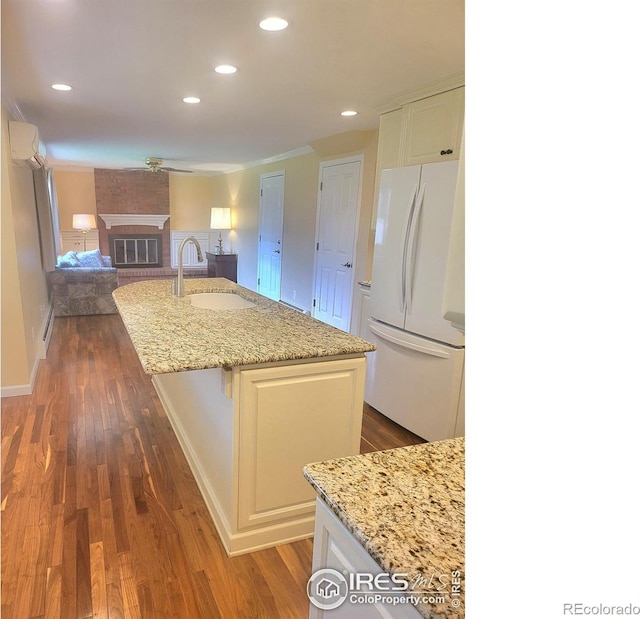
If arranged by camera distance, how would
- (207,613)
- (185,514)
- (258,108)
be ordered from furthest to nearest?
(258,108), (185,514), (207,613)

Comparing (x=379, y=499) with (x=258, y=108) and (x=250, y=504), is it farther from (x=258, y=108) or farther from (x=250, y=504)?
(x=258, y=108)

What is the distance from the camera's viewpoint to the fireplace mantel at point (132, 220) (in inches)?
362

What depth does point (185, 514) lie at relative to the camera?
211cm

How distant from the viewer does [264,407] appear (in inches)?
70.8

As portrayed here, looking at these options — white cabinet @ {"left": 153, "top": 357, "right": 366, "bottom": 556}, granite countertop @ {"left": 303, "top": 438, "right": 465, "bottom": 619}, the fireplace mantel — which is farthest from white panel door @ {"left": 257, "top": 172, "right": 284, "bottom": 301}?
granite countertop @ {"left": 303, "top": 438, "right": 465, "bottom": 619}

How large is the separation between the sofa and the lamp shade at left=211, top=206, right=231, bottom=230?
9.84 ft

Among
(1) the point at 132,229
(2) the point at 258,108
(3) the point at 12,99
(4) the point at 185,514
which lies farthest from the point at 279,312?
(1) the point at 132,229

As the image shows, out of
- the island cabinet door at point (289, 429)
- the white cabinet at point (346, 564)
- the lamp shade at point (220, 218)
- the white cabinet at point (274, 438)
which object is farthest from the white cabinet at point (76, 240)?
the white cabinet at point (346, 564)

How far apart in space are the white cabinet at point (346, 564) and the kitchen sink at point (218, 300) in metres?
2.22

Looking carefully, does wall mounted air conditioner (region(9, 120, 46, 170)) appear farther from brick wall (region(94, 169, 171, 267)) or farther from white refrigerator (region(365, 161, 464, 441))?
brick wall (region(94, 169, 171, 267))

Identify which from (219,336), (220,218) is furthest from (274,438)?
(220,218)

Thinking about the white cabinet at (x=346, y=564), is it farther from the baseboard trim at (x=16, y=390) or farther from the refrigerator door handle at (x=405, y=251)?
the baseboard trim at (x=16, y=390)

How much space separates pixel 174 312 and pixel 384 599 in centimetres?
196
